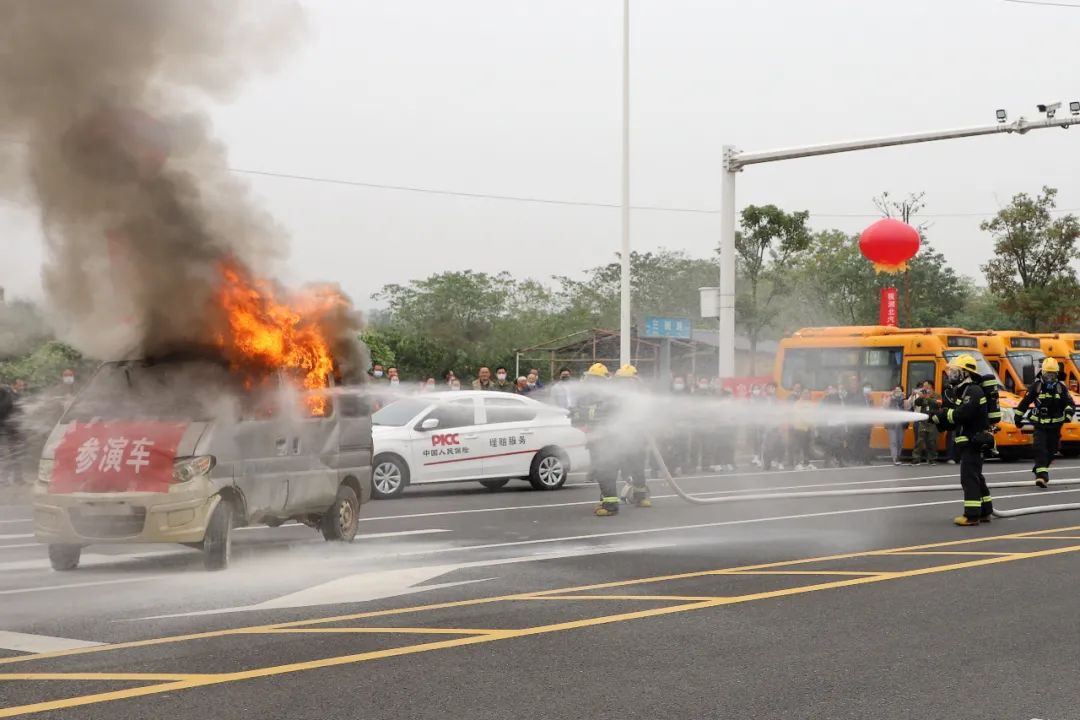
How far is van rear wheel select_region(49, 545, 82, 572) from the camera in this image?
995 cm

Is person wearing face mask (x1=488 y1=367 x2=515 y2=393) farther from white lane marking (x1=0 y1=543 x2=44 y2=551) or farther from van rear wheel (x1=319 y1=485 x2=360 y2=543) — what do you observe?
white lane marking (x1=0 y1=543 x2=44 y2=551)

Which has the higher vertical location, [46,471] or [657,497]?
[46,471]

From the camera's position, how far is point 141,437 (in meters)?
9.60

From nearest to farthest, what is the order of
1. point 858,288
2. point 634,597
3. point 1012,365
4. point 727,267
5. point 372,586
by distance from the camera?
1. point 634,597
2. point 372,586
3. point 727,267
4. point 1012,365
5. point 858,288

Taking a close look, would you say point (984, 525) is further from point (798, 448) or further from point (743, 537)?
point (798, 448)

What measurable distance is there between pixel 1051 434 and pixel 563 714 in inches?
593

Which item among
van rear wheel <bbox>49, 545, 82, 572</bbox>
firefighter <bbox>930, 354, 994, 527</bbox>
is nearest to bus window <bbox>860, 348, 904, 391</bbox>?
firefighter <bbox>930, 354, 994, 527</bbox>

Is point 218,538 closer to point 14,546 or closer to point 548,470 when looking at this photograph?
point 14,546

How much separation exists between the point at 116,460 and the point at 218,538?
0.99 metres

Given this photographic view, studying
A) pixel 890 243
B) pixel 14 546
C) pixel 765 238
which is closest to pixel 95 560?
pixel 14 546

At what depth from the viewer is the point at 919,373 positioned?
84.2 ft

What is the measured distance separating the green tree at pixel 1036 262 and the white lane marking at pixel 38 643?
46175 mm

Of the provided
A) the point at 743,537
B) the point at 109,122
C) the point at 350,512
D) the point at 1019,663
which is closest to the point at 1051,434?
the point at 743,537

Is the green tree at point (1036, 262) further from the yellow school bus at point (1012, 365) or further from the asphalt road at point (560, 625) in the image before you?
the asphalt road at point (560, 625)
